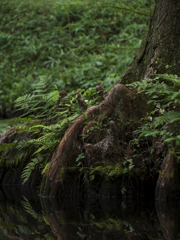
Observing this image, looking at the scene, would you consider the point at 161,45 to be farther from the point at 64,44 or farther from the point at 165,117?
the point at 64,44

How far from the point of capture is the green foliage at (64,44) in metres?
8.51

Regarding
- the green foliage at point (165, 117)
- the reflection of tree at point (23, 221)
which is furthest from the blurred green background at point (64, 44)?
the reflection of tree at point (23, 221)

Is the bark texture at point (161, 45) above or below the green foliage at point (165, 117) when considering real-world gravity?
above

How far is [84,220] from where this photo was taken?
2715 millimetres

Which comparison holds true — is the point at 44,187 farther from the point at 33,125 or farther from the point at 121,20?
the point at 121,20

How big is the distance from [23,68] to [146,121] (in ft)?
24.5

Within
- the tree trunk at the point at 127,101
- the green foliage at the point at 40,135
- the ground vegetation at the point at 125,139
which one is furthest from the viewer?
the green foliage at the point at 40,135

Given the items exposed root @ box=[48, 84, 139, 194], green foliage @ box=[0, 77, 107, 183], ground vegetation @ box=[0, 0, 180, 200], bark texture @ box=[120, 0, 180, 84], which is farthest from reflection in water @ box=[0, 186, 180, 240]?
bark texture @ box=[120, 0, 180, 84]

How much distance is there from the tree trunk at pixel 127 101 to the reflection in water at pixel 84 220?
474 mm

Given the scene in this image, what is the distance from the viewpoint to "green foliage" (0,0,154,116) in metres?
8.51

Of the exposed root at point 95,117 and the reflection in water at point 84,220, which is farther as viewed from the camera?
the exposed root at point 95,117

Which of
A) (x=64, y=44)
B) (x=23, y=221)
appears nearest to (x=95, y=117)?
(x=23, y=221)

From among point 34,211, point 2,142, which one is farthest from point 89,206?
point 2,142

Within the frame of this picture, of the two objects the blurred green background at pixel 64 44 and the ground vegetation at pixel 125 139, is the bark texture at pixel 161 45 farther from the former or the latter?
the blurred green background at pixel 64 44
